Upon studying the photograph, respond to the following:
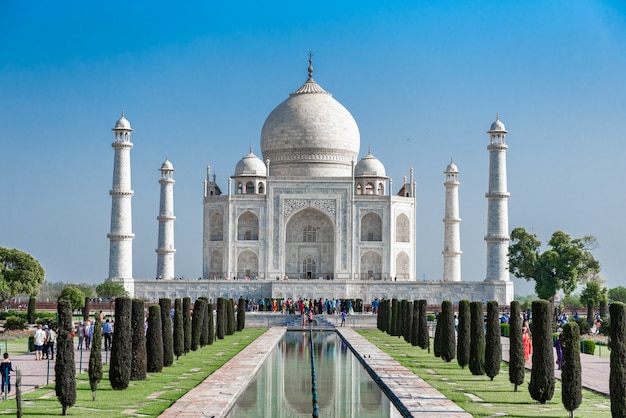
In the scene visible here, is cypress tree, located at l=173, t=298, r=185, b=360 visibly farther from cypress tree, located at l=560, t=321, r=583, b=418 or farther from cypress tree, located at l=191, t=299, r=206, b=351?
cypress tree, located at l=560, t=321, r=583, b=418

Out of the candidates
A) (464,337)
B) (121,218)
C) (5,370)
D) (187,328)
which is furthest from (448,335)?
(121,218)

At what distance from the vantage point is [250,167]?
43.2m

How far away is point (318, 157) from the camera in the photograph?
143 feet

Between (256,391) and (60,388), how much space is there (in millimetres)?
3378

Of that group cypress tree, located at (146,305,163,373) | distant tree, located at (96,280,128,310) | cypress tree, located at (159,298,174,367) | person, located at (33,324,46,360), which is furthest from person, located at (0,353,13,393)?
distant tree, located at (96,280,128,310)

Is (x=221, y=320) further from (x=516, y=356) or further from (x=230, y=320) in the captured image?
(x=516, y=356)

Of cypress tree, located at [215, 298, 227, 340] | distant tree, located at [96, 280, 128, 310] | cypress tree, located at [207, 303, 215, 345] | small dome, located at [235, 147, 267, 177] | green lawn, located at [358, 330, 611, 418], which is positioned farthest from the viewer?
small dome, located at [235, 147, 267, 177]

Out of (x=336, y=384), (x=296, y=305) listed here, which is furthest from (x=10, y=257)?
(x=336, y=384)

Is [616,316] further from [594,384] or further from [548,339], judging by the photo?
[594,384]

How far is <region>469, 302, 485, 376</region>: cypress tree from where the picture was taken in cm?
1557

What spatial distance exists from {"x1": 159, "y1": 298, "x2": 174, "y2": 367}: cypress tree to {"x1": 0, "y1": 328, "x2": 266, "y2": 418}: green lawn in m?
0.17

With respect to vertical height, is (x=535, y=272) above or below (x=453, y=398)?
above

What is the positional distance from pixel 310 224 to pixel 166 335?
1020 inches

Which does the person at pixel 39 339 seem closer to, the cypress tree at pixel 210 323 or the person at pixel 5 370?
the cypress tree at pixel 210 323
